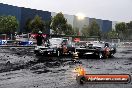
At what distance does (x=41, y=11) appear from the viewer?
12494 cm

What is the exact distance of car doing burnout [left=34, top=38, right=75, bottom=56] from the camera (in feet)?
91.5

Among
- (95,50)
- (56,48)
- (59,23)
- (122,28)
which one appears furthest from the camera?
(122,28)

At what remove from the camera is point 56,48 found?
91.4 feet

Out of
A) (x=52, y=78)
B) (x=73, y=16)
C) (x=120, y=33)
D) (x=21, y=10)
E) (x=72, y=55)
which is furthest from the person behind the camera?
(x=73, y=16)

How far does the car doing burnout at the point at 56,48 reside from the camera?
27.9m

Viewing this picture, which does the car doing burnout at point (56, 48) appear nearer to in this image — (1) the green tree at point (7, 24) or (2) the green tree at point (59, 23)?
(2) the green tree at point (59, 23)

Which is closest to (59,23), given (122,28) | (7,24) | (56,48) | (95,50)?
(7,24)

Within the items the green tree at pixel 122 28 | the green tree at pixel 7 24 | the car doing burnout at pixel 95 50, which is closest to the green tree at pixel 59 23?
the green tree at pixel 7 24

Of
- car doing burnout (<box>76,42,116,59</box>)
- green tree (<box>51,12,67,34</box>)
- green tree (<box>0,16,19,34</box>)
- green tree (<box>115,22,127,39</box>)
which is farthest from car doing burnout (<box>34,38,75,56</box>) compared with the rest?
green tree (<box>115,22,127,39</box>)

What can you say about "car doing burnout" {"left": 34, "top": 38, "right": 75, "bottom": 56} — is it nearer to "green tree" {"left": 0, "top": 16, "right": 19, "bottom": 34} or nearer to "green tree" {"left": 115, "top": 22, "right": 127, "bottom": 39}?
"green tree" {"left": 0, "top": 16, "right": 19, "bottom": 34}

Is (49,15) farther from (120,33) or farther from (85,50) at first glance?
(85,50)

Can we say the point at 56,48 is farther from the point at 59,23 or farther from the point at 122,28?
the point at 122,28

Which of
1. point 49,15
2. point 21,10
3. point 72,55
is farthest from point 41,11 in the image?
point 72,55

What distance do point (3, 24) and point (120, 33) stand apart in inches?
1878
